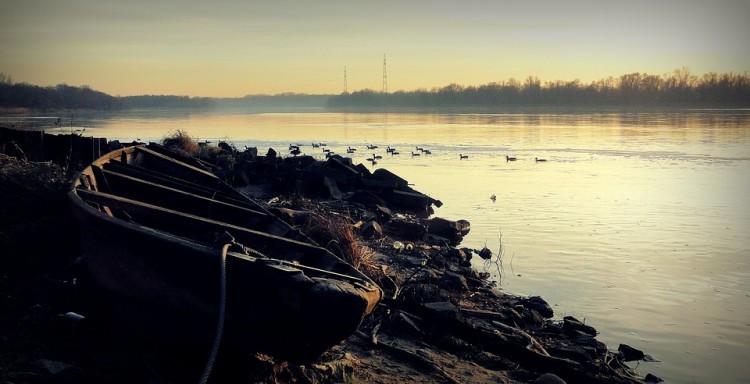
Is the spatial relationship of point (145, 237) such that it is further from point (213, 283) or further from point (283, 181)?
point (283, 181)

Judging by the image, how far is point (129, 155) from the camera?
11.0 m

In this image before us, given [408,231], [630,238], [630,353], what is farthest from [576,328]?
[630,238]

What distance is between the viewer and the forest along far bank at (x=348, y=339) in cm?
519

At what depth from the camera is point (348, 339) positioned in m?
6.59

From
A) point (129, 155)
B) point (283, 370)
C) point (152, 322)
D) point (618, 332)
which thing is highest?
point (129, 155)

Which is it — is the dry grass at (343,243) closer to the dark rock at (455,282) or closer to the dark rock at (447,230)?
the dark rock at (455,282)

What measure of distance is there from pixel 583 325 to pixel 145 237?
5502mm

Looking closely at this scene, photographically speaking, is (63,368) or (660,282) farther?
(660,282)

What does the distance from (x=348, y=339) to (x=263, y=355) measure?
1388 millimetres

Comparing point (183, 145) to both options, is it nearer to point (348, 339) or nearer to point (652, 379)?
point (348, 339)

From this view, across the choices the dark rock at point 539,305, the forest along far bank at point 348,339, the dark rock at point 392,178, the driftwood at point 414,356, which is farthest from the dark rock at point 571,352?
the dark rock at point 392,178

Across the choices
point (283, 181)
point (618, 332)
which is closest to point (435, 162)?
point (283, 181)

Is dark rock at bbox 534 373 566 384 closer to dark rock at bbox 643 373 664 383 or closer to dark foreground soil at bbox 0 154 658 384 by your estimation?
dark foreground soil at bbox 0 154 658 384

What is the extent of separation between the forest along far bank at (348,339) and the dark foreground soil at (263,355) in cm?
1
